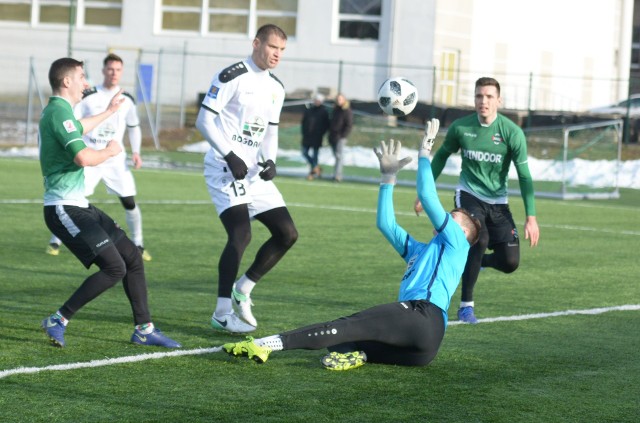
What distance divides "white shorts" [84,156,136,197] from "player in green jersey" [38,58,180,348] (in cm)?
505

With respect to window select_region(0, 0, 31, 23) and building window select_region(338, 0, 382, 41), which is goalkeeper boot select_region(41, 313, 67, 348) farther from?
window select_region(0, 0, 31, 23)

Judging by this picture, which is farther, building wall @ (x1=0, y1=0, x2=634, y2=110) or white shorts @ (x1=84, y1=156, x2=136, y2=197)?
building wall @ (x1=0, y1=0, x2=634, y2=110)

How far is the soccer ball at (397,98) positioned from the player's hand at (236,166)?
1313 mm

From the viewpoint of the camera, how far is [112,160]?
1326 cm

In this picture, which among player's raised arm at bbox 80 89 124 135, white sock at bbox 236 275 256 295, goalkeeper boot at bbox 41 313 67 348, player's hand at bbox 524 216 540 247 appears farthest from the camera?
player's hand at bbox 524 216 540 247

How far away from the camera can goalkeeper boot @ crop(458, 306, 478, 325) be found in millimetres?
9672

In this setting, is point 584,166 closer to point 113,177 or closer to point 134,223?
point 134,223

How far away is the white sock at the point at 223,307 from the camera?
875 cm

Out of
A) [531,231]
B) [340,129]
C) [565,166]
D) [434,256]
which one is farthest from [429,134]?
[340,129]

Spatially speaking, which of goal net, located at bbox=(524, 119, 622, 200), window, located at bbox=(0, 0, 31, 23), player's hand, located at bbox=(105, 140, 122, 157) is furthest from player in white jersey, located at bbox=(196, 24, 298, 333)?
window, located at bbox=(0, 0, 31, 23)

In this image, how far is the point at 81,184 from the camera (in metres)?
8.16

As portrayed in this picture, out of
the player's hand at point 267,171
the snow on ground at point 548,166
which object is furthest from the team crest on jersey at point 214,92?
the snow on ground at point 548,166

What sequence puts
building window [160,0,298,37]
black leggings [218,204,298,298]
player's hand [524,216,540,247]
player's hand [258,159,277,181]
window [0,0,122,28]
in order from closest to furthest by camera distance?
black leggings [218,204,298,298] < player's hand [258,159,277,181] < player's hand [524,216,540,247] < building window [160,0,298,37] < window [0,0,122,28]

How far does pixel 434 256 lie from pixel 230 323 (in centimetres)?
180
